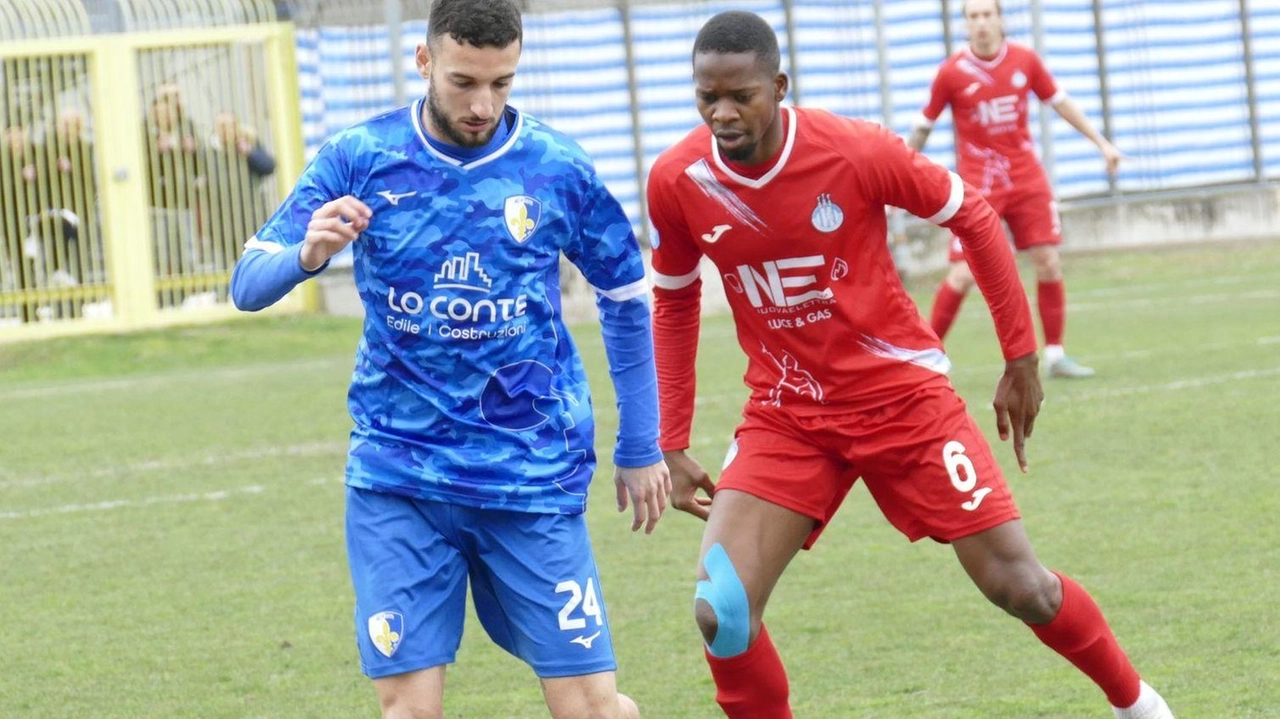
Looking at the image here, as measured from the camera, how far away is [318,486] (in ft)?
31.9

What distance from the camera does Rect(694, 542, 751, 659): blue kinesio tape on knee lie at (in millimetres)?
4770

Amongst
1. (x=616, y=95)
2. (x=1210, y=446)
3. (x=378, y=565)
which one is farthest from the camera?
(x=616, y=95)

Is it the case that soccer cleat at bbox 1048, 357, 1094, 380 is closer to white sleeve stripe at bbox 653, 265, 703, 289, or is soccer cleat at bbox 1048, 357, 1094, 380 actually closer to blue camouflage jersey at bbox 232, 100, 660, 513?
white sleeve stripe at bbox 653, 265, 703, 289

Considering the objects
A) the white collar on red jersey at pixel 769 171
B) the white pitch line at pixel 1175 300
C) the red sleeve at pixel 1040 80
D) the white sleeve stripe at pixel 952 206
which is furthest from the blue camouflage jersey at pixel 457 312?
the white pitch line at pixel 1175 300

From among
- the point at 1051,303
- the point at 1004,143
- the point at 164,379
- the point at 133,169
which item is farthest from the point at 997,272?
the point at 133,169

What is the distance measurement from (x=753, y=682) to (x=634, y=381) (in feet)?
2.58

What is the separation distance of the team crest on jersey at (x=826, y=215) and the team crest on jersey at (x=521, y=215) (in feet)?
2.51

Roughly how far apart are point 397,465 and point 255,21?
15.1 metres

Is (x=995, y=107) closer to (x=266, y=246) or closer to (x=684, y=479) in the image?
(x=684, y=479)

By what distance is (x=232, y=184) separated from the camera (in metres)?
18.5

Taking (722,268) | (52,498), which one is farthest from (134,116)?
(722,268)

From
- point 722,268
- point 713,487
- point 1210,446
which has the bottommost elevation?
point 1210,446

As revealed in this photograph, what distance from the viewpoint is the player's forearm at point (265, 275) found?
4.09 m

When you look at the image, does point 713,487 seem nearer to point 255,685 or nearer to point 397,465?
point 397,465
